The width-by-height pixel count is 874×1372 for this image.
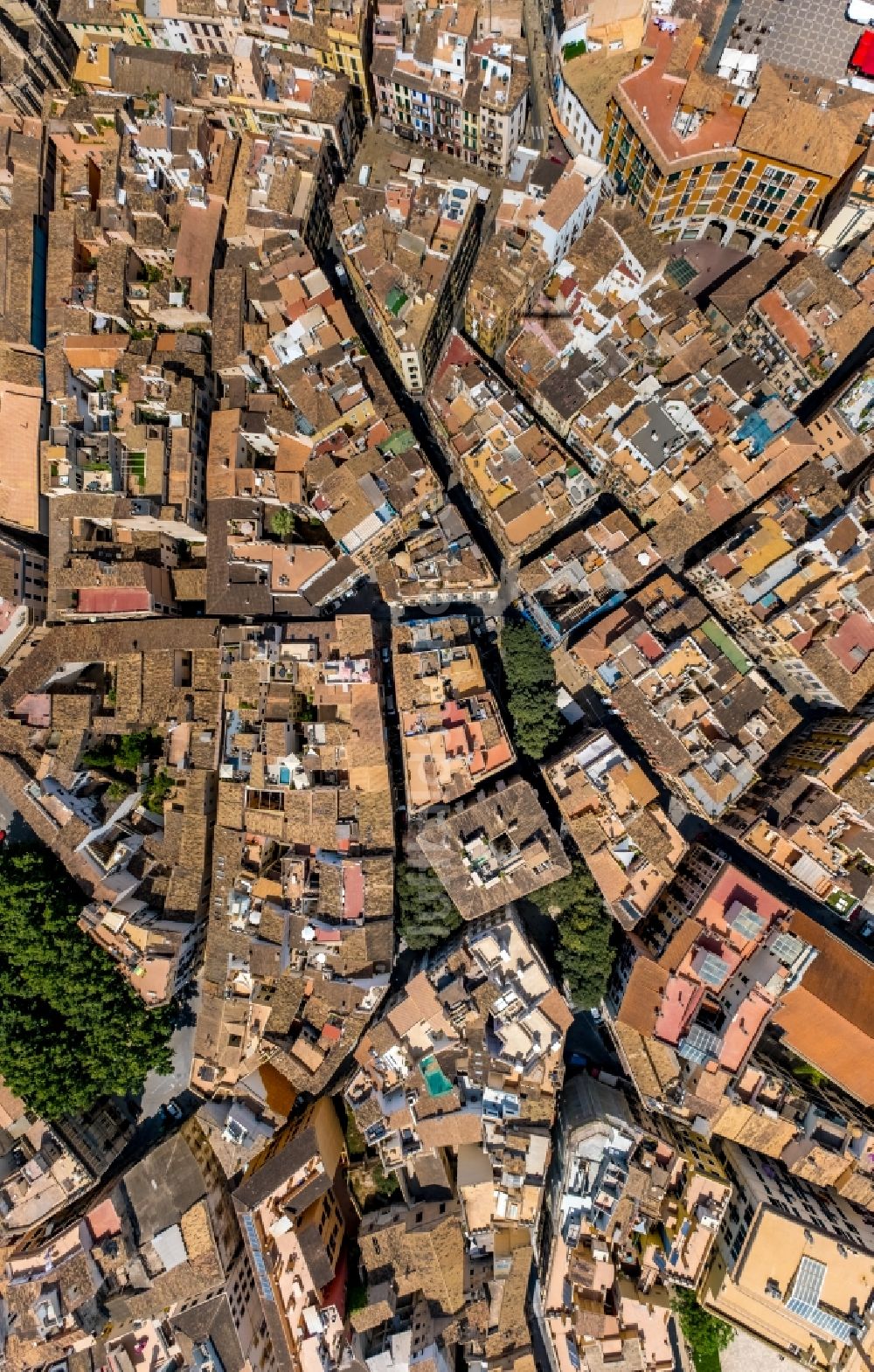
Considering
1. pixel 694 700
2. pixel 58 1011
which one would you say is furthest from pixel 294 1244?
pixel 694 700

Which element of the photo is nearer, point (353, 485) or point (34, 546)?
point (353, 485)

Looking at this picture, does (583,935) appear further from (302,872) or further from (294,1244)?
(294,1244)

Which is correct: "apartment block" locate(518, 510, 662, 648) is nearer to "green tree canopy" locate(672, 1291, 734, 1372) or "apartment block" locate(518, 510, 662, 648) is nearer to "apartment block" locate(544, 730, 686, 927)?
"apartment block" locate(544, 730, 686, 927)

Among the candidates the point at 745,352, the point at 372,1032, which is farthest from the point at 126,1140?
the point at 745,352

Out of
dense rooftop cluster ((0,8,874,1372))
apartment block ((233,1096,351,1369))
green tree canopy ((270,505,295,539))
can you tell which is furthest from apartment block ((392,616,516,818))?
apartment block ((233,1096,351,1369))

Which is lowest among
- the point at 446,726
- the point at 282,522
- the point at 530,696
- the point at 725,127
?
the point at 446,726

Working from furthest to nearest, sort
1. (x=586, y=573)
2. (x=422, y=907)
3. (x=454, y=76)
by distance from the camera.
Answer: (x=586, y=573) < (x=422, y=907) < (x=454, y=76)

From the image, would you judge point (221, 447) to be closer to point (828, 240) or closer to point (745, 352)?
point (745, 352)
